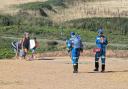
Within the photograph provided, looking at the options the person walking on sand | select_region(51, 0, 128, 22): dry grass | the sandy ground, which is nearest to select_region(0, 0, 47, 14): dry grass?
select_region(51, 0, 128, 22): dry grass

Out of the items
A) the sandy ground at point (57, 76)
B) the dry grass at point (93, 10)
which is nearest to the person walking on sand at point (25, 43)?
the sandy ground at point (57, 76)

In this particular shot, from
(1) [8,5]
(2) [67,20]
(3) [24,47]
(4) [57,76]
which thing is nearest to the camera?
(4) [57,76]

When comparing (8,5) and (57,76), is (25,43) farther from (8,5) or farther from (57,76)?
(8,5)

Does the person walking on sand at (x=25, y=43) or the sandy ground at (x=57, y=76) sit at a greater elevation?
the person walking on sand at (x=25, y=43)

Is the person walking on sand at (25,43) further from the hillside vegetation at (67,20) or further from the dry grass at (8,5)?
the dry grass at (8,5)

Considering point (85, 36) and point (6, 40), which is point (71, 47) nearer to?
point (6, 40)

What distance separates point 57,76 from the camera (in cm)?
2525

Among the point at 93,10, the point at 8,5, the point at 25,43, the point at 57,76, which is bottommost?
the point at 57,76

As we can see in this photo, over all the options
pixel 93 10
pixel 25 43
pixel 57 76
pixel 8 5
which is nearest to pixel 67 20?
pixel 93 10

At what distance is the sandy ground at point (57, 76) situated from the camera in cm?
2197

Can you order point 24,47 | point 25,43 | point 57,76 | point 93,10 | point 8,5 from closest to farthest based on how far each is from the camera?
point 57,76 < point 25,43 < point 24,47 < point 93,10 < point 8,5

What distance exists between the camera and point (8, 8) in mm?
82500

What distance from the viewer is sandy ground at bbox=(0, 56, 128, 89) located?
865 inches

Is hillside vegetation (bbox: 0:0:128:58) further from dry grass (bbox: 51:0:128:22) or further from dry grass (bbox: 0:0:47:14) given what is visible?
dry grass (bbox: 0:0:47:14)
